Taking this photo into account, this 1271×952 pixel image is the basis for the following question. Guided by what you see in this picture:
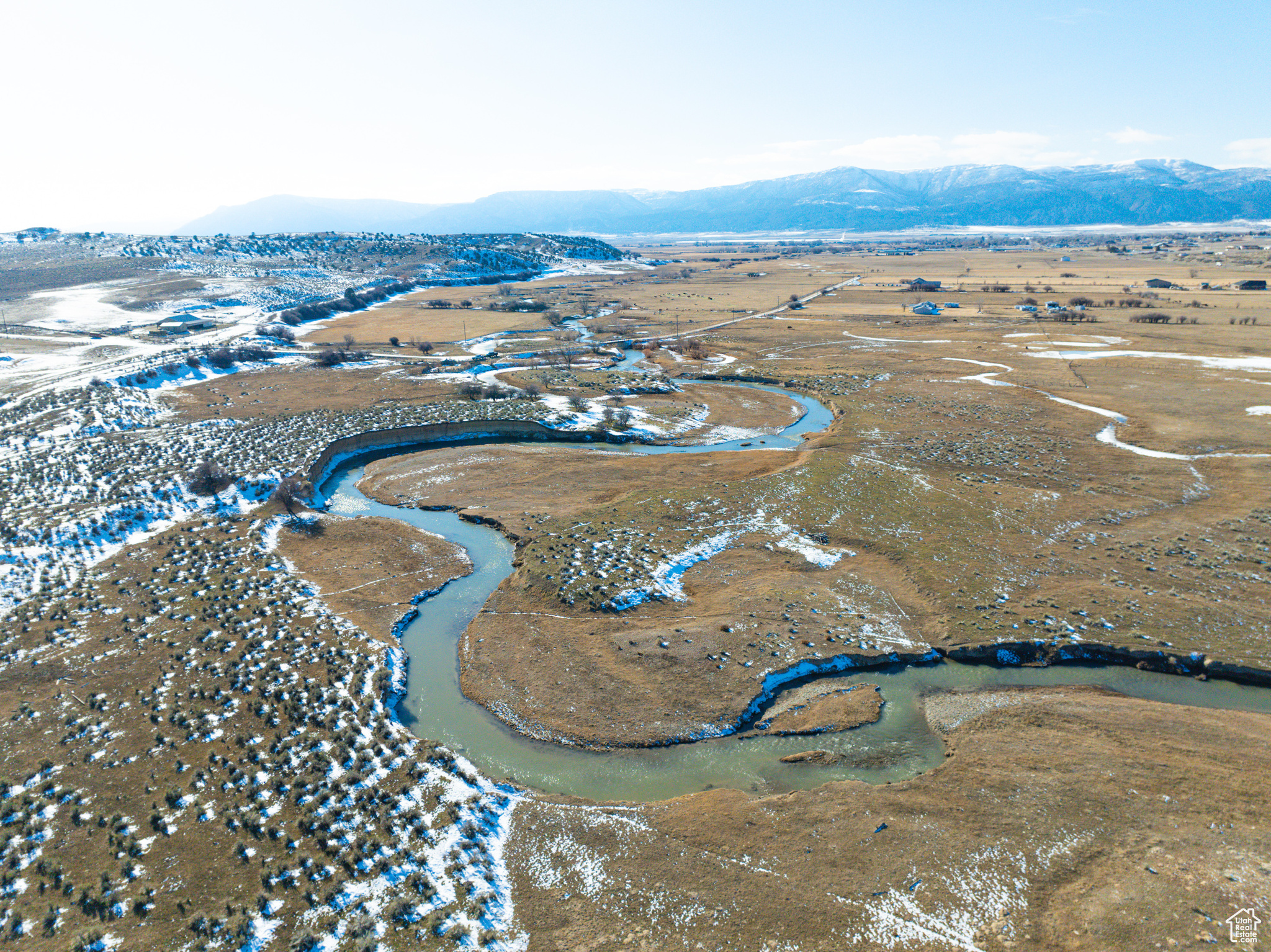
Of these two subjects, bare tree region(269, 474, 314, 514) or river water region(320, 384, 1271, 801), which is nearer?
river water region(320, 384, 1271, 801)

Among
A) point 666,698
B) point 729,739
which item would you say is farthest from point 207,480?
point 729,739

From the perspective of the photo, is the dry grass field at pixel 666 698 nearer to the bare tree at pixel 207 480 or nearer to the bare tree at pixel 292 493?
the bare tree at pixel 292 493

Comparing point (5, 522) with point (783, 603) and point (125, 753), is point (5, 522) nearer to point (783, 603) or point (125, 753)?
point (125, 753)

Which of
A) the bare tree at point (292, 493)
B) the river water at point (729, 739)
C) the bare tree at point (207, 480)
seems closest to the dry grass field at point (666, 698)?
the river water at point (729, 739)

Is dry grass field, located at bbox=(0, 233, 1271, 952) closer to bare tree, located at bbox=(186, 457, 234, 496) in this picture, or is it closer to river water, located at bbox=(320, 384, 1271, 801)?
river water, located at bbox=(320, 384, 1271, 801)

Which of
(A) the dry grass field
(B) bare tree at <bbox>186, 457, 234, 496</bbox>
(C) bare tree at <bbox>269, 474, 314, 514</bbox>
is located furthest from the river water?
(B) bare tree at <bbox>186, 457, 234, 496</bbox>

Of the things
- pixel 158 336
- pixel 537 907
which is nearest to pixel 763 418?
pixel 537 907
